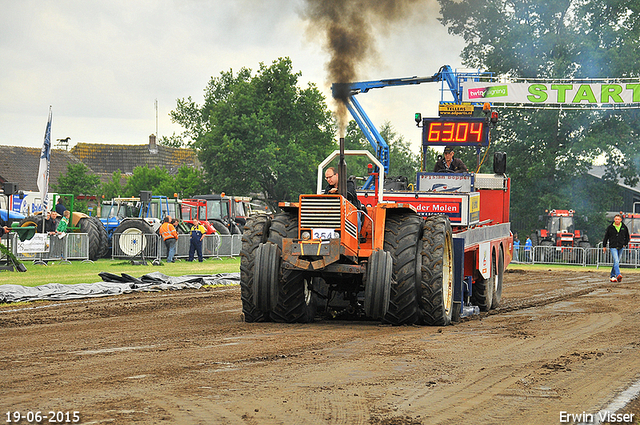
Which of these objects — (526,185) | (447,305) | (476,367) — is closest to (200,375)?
(476,367)

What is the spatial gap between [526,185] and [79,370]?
4133 cm

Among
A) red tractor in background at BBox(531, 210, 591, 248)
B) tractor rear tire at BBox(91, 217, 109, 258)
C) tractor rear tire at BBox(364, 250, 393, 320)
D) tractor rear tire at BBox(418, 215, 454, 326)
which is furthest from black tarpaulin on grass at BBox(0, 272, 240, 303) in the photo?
red tractor in background at BBox(531, 210, 591, 248)

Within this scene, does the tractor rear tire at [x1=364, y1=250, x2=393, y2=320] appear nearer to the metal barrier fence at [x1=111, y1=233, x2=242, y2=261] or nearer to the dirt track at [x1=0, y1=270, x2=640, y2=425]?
the dirt track at [x1=0, y1=270, x2=640, y2=425]

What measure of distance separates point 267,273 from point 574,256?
2912 cm

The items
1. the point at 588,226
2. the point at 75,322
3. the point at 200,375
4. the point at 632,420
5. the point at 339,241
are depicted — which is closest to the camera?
the point at 632,420

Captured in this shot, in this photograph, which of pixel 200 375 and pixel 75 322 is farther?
pixel 75 322

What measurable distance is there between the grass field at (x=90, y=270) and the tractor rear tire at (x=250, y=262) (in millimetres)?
7675

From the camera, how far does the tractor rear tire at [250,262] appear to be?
10.9 m

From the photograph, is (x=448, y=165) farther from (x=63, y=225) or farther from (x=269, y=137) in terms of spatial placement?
(x=269, y=137)

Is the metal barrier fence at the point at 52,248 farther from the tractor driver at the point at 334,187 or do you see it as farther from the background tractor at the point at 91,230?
the tractor driver at the point at 334,187

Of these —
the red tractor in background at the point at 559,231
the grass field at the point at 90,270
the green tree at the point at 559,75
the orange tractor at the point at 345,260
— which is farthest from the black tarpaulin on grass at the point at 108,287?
the green tree at the point at 559,75

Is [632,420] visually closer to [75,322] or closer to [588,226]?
[75,322]

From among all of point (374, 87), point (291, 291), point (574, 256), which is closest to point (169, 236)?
point (374, 87)

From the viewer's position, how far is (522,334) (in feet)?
33.9
